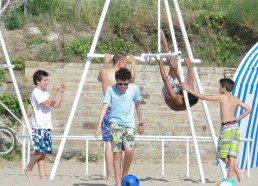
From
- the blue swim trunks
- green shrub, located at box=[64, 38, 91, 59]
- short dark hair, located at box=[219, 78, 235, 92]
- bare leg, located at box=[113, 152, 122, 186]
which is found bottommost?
bare leg, located at box=[113, 152, 122, 186]

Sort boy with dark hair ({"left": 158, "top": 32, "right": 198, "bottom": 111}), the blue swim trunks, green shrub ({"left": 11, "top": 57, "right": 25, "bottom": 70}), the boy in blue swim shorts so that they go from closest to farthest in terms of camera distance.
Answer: boy with dark hair ({"left": 158, "top": 32, "right": 198, "bottom": 111})
the blue swim trunks
the boy in blue swim shorts
green shrub ({"left": 11, "top": 57, "right": 25, "bottom": 70})

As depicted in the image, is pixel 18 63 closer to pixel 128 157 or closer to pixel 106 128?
pixel 106 128

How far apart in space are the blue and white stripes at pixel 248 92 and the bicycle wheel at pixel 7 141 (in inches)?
167

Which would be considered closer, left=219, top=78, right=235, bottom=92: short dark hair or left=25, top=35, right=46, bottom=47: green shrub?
left=219, top=78, right=235, bottom=92: short dark hair

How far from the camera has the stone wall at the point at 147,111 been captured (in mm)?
15640

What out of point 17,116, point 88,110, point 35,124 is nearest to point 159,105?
point 88,110

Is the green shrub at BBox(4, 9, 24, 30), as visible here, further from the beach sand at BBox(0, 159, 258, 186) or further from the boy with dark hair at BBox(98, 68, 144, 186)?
the boy with dark hair at BBox(98, 68, 144, 186)

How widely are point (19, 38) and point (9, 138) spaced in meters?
2.88

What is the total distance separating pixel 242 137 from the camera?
1344cm

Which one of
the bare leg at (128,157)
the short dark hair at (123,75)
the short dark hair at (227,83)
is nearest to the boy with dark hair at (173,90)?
the short dark hair at (227,83)

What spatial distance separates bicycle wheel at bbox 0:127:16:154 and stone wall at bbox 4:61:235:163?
86cm

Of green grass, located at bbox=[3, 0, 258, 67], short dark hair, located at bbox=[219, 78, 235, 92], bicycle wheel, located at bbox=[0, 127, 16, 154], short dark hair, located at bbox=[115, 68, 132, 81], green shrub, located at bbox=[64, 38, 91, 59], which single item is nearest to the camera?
short dark hair, located at bbox=[115, 68, 132, 81]

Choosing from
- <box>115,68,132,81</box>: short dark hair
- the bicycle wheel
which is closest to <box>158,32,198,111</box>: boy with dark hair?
<box>115,68,132,81</box>: short dark hair

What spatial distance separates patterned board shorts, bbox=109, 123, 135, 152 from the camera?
966cm
